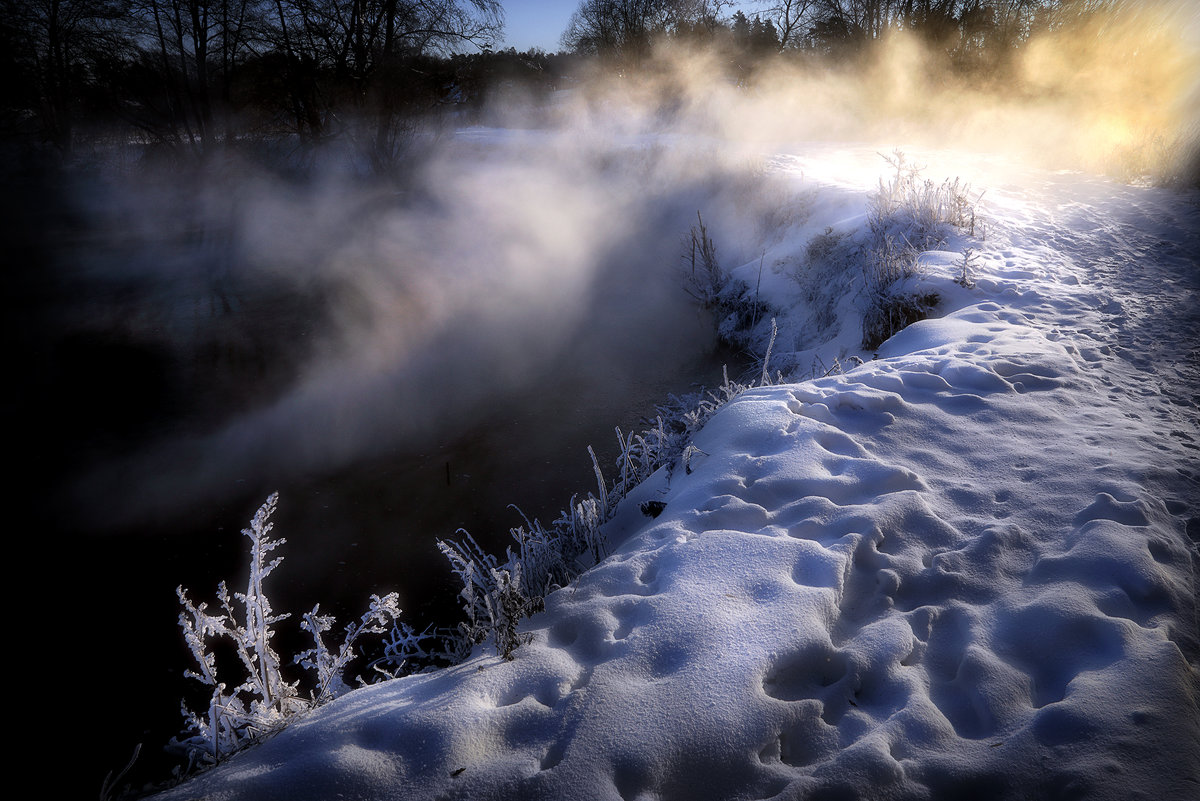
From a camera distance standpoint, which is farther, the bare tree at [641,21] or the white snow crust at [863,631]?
the bare tree at [641,21]

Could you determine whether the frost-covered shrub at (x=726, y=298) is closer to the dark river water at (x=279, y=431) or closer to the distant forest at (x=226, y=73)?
the dark river water at (x=279, y=431)

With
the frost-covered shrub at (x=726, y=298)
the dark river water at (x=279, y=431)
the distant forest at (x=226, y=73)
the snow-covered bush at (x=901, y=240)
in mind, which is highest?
the distant forest at (x=226, y=73)

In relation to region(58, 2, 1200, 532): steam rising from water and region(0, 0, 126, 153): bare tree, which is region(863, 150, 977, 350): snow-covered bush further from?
region(0, 0, 126, 153): bare tree

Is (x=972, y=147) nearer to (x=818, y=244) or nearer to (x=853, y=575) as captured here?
(x=818, y=244)

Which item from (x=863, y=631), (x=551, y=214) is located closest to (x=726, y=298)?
(x=551, y=214)

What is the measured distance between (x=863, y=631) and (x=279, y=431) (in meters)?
5.69

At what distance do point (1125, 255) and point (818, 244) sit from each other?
9.99 feet

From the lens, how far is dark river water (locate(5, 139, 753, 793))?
3.72 meters

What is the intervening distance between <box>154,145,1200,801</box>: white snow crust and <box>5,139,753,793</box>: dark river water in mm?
2037

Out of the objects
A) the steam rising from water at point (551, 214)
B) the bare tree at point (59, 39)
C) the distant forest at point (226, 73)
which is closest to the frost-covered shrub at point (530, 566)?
the steam rising from water at point (551, 214)

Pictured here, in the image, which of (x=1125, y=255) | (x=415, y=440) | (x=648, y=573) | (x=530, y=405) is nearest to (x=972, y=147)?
(x=1125, y=255)

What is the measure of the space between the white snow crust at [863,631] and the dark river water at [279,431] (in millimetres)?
2037

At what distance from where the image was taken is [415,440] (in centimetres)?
557

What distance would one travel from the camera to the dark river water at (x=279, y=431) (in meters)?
3.72
